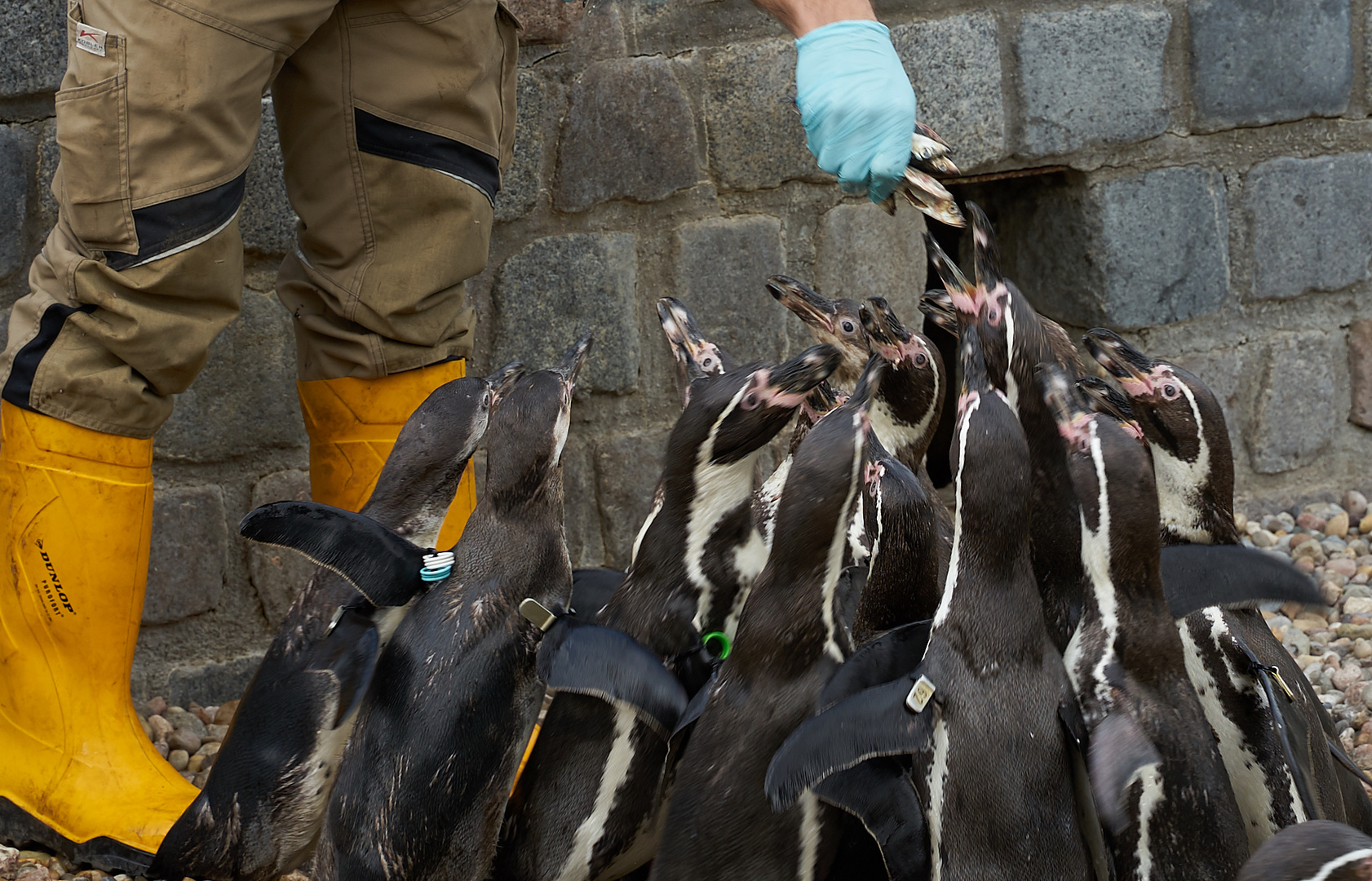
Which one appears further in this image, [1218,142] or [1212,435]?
[1218,142]

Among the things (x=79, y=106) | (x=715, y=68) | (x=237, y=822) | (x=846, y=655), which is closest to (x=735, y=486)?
(x=846, y=655)

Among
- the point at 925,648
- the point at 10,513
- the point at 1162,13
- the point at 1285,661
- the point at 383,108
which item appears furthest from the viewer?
the point at 1162,13

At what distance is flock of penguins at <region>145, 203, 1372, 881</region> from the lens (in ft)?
4.36

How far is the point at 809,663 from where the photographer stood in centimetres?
144

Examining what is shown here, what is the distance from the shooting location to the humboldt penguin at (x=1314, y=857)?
1.01 meters

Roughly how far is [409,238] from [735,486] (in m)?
0.73

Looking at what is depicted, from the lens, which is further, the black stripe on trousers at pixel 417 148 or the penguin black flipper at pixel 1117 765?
the black stripe on trousers at pixel 417 148

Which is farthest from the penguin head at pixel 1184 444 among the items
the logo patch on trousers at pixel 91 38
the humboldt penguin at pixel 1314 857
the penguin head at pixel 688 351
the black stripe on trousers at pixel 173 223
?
the logo patch on trousers at pixel 91 38

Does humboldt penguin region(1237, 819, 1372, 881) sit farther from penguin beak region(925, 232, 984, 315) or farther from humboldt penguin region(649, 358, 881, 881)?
penguin beak region(925, 232, 984, 315)

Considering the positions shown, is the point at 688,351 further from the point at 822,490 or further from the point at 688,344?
the point at 822,490

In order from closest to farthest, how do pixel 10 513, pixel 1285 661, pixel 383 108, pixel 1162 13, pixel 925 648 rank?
1. pixel 925 648
2. pixel 1285 661
3. pixel 10 513
4. pixel 383 108
5. pixel 1162 13

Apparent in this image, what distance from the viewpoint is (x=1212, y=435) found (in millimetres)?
1701

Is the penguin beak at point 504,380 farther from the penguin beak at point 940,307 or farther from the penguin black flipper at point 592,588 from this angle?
the penguin beak at point 940,307

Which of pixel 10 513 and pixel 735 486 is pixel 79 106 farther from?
pixel 735 486
